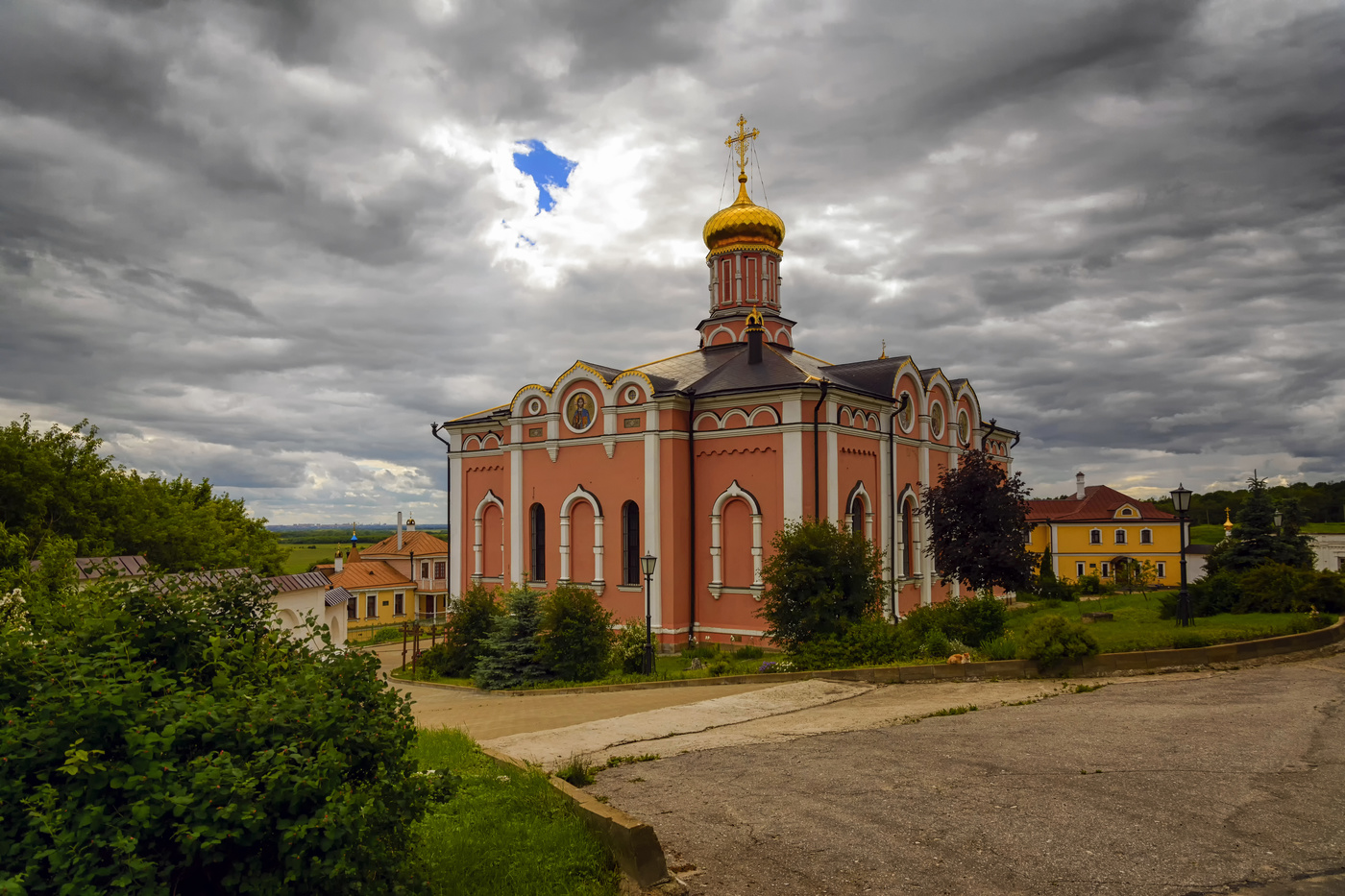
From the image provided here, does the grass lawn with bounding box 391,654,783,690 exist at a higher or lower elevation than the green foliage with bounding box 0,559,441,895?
lower

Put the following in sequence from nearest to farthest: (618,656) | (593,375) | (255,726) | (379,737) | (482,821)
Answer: (255,726), (379,737), (482,821), (618,656), (593,375)

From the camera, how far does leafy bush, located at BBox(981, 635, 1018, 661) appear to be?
1320 centimetres

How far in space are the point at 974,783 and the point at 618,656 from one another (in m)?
12.7

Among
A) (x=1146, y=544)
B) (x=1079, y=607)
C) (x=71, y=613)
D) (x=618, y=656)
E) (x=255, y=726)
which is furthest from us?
(x=1146, y=544)

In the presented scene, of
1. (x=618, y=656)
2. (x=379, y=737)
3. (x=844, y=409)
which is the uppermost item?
(x=844, y=409)

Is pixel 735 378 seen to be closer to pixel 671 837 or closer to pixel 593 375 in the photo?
pixel 593 375

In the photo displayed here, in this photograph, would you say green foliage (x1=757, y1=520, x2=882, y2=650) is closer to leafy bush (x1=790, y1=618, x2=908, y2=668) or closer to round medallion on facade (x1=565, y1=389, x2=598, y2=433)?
leafy bush (x1=790, y1=618, x2=908, y2=668)

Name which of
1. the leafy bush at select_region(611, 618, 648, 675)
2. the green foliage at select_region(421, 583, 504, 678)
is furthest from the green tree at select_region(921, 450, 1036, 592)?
the green foliage at select_region(421, 583, 504, 678)

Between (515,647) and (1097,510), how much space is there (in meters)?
39.8

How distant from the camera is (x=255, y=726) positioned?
3418 millimetres

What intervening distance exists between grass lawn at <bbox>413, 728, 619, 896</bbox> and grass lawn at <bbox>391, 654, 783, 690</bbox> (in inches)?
342

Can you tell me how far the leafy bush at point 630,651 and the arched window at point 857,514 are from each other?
6736 mm

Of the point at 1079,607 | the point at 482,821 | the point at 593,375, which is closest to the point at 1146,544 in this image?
the point at 1079,607

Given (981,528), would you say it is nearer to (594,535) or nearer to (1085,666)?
(1085,666)
